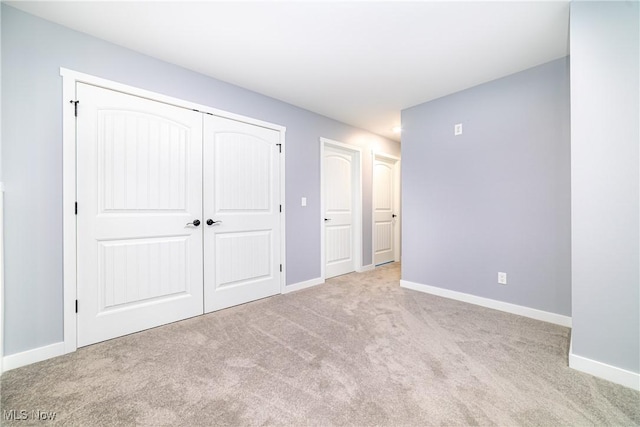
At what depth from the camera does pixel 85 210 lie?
6.53ft

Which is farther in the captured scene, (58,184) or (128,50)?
(128,50)

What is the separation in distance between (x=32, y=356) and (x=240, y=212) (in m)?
1.85

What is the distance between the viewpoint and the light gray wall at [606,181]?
1493mm

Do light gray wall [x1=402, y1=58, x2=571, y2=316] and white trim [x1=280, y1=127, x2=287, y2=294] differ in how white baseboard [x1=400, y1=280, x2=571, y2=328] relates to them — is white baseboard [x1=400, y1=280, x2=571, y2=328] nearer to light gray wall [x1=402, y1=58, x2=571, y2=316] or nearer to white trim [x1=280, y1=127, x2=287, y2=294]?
light gray wall [x1=402, y1=58, x2=571, y2=316]

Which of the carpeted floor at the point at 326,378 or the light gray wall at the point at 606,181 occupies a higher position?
the light gray wall at the point at 606,181

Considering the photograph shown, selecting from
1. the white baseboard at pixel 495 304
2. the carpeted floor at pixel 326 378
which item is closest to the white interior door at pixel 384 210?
the white baseboard at pixel 495 304

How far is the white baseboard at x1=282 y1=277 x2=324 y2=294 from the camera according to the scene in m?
3.28

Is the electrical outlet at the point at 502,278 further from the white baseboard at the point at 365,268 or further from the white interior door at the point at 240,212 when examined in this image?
the white interior door at the point at 240,212

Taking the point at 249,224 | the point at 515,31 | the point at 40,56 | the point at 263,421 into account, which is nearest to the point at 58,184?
the point at 40,56

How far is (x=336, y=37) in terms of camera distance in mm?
2039

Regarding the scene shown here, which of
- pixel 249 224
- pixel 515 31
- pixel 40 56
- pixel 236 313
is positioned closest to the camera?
pixel 40 56

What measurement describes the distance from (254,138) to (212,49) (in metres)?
0.96

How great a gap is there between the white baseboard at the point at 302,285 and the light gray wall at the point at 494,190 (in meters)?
1.20

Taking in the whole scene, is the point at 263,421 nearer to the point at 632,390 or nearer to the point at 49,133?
the point at 632,390
